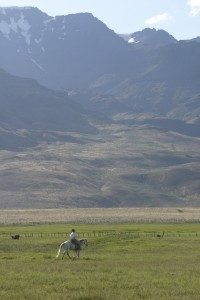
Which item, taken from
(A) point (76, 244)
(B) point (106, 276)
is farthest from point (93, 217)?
(B) point (106, 276)

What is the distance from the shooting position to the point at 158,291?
83.7 ft

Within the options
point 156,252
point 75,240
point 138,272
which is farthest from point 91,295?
point 156,252

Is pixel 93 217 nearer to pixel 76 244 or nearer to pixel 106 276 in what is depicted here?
pixel 76 244

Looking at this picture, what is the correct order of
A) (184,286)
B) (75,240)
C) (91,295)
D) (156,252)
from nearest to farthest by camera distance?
(91,295) → (184,286) → (75,240) → (156,252)

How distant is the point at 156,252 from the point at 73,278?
17.1 metres

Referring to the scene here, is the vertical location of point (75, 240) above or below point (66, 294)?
above

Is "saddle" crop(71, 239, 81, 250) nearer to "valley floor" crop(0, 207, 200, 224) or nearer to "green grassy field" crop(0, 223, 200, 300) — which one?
"green grassy field" crop(0, 223, 200, 300)

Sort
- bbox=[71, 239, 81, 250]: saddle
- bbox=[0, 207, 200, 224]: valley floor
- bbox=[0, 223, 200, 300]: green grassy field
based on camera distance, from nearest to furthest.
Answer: bbox=[0, 223, 200, 300]: green grassy field < bbox=[71, 239, 81, 250]: saddle < bbox=[0, 207, 200, 224]: valley floor

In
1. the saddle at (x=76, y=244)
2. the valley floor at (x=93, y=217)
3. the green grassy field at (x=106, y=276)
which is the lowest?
the green grassy field at (x=106, y=276)

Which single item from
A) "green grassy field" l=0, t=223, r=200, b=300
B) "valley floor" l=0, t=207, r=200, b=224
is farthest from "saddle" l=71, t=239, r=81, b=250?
"valley floor" l=0, t=207, r=200, b=224

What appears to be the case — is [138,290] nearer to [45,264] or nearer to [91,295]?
[91,295]

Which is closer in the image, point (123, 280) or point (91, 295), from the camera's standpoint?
point (91, 295)

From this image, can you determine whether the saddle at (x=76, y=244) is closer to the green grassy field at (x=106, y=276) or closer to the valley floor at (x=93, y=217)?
the green grassy field at (x=106, y=276)

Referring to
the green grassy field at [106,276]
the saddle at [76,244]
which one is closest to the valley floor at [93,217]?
the saddle at [76,244]
